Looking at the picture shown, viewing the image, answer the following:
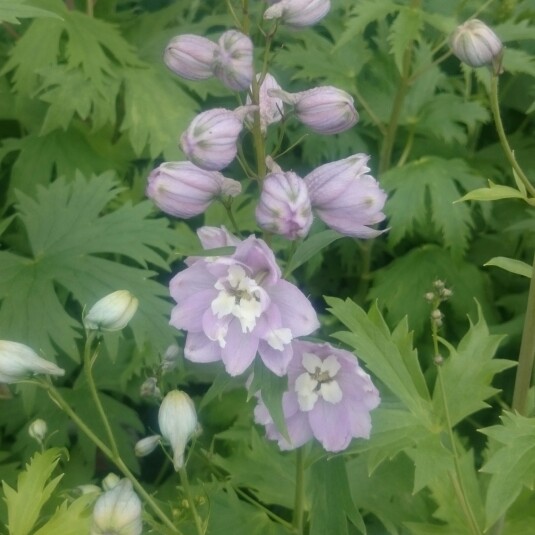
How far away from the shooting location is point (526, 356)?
3.73ft

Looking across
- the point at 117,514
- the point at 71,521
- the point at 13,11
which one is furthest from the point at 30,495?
the point at 13,11

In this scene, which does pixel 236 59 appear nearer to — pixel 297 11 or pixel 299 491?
pixel 297 11

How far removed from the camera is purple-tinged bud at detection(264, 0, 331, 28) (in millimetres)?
937

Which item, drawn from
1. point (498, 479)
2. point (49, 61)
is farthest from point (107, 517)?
point (49, 61)

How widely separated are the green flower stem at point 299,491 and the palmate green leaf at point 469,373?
234 millimetres

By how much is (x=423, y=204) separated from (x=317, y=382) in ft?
2.96

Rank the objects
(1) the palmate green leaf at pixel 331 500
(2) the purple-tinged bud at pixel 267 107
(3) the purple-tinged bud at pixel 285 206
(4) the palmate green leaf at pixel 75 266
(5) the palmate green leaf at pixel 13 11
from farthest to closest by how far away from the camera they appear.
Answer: (4) the palmate green leaf at pixel 75 266 < (5) the palmate green leaf at pixel 13 11 < (1) the palmate green leaf at pixel 331 500 < (2) the purple-tinged bud at pixel 267 107 < (3) the purple-tinged bud at pixel 285 206

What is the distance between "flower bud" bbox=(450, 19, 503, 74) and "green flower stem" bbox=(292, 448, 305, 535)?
609 millimetres

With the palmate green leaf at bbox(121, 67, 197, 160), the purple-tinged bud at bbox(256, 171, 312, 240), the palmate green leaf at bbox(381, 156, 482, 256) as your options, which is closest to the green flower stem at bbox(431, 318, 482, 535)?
the purple-tinged bud at bbox(256, 171, 312, 240)

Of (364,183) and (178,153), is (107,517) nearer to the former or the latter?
(364,183)

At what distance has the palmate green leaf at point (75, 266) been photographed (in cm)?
143

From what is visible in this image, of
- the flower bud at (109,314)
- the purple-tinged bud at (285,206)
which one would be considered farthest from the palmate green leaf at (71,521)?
the purple-tinged bud at (285,206)

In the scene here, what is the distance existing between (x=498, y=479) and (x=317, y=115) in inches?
21.0

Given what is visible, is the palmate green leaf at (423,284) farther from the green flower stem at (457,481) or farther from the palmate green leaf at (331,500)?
the palmate green leaf at (331,500)
